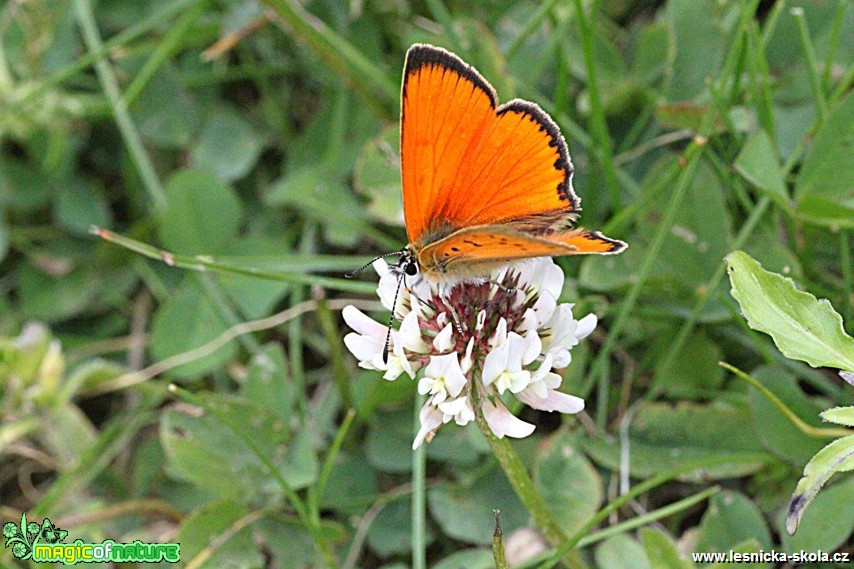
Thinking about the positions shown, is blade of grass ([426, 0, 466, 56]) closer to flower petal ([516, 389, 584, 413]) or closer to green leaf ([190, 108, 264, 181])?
green leaf ([190, 108, 264, 181])

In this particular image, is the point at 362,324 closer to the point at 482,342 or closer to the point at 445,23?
the point at 482,342

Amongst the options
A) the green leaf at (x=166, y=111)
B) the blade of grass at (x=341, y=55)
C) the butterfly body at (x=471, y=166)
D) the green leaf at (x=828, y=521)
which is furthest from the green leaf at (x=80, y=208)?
the green leaf at (x=828, y=521)

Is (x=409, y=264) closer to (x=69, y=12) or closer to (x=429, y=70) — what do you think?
(x=429, y=70)

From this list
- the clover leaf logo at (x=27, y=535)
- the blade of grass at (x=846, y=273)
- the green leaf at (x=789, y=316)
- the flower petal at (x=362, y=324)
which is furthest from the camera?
the clover leaf logo at (x=27, y=535)

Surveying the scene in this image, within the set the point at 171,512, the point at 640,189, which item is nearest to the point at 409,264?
the point at 640,189

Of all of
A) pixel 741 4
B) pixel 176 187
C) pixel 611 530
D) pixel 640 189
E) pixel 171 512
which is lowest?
pixel 171 512

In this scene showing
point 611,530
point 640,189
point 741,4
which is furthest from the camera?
point 640,189

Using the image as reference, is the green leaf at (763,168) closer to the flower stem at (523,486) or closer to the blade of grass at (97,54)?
the flower stem at (523,486)

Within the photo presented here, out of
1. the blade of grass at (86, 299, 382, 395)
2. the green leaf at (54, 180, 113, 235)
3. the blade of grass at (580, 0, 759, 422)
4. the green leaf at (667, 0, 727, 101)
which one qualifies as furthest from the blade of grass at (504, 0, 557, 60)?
the green leaf at (54, 180, 113, 235)
